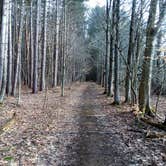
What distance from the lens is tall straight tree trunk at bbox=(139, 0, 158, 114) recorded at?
12.0 m

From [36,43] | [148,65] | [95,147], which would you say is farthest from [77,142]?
[36,43]

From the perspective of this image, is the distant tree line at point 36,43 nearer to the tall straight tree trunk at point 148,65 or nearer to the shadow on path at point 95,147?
the tall straight tree trunk at point 148,65

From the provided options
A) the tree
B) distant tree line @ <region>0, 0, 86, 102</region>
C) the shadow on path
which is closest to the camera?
the shadow on path

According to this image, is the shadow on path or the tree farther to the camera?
the tree

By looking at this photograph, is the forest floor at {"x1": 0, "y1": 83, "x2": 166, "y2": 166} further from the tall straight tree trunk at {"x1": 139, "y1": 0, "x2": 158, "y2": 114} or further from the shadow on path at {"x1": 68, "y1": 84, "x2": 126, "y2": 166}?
the tall straight tree trunk at {"x1": 139, "y1": 0, "x2": 158, "y2": 114}

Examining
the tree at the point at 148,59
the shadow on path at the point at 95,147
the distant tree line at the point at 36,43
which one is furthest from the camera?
the distant tree line at the point at 36,43

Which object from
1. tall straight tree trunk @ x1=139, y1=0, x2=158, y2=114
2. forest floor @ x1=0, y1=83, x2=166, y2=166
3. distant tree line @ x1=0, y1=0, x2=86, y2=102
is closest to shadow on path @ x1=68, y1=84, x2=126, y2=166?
forest floor @ x1=0, y1=83, x2=166, y2=166

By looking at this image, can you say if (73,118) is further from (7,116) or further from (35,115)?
(7,116)

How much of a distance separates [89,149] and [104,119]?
194 inches

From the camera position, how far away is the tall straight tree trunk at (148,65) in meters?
12.0

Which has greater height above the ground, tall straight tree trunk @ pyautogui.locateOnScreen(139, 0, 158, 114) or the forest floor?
tall straight tree trunk @ pyautogui.locateOnScreen(139, 0, 158, 114)

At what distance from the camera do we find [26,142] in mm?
8281

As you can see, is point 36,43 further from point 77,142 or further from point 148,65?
point 77,142

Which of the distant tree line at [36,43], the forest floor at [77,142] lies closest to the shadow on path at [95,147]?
the forest floor at [77,142]
